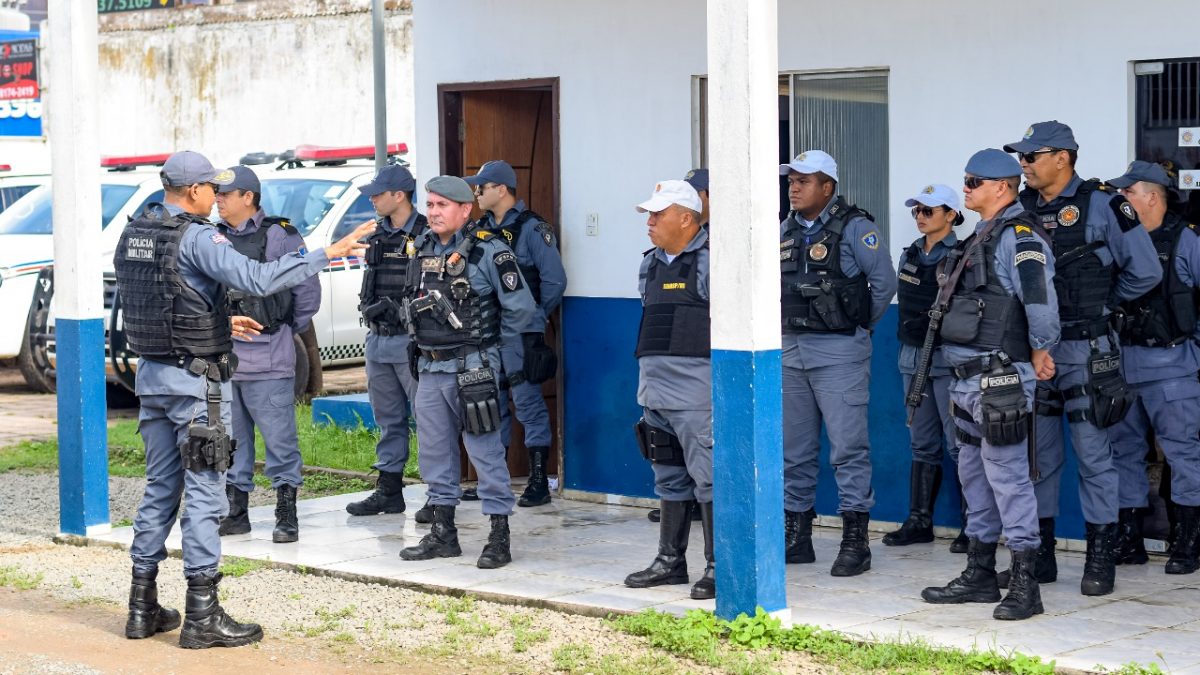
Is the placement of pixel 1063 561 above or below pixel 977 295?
below

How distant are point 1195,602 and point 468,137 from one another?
5374 millimetres

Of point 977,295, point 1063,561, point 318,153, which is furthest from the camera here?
point 318,153

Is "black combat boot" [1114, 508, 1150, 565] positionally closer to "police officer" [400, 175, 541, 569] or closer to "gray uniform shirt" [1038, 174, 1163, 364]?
"gray uniform shirt" [1038, 174, 1163, 364]

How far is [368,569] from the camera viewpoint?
810 cm

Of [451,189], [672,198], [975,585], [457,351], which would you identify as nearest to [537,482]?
[457,351]

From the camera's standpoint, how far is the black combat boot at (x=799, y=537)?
809cm

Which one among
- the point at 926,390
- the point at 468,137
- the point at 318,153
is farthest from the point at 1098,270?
the point at 318,153

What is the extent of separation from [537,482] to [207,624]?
3284 mm

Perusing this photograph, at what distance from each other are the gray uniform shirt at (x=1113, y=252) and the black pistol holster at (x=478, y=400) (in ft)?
8.65

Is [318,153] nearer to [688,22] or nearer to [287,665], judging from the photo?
[688,22]

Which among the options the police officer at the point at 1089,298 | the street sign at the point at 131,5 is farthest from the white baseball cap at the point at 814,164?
the street sign at the point at 131,5

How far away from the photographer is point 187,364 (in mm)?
6965

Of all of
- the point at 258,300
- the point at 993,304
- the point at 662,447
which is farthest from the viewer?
the point at 258,300

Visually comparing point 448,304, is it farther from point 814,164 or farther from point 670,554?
point 814,164
